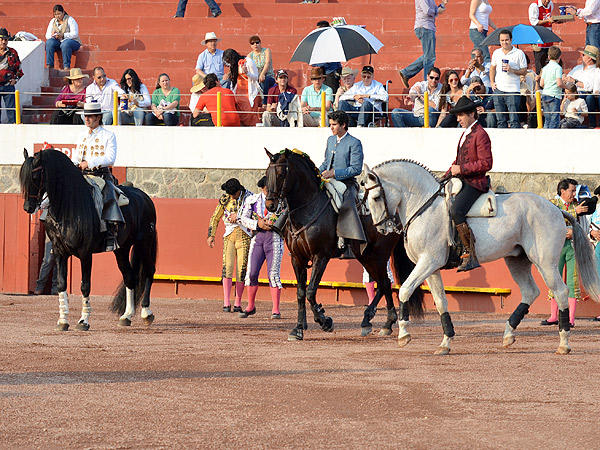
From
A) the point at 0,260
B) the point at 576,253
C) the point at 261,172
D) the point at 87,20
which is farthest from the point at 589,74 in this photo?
the point at 87,20

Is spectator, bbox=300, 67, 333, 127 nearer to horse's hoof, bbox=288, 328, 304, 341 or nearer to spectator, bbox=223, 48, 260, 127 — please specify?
spectator, bbox=223, 48, 260, 127

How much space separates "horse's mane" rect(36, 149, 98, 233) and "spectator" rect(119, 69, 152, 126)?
6.60m

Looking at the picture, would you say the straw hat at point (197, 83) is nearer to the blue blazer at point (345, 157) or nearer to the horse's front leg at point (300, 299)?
the blue blazer at point (345, 157)

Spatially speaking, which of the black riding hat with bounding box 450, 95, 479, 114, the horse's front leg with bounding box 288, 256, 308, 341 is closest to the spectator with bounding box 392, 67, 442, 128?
the horse's front leg with bounding box 288, 256, 308, 341

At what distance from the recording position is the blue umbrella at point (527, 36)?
18.2 metres

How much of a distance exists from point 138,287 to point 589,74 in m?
8.25

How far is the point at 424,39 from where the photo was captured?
2039cm

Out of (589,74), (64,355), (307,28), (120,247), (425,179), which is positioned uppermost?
(307,28)

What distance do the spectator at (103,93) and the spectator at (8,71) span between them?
139 centimetres

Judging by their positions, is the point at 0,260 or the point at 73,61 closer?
the point at 0,260

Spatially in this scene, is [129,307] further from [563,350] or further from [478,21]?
[478,21]

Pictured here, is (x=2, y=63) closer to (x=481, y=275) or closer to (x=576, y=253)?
(x=481, y=275)

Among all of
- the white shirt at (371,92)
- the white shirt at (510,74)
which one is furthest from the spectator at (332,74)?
the white shirt at (510,74)

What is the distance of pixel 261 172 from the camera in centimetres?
1767
